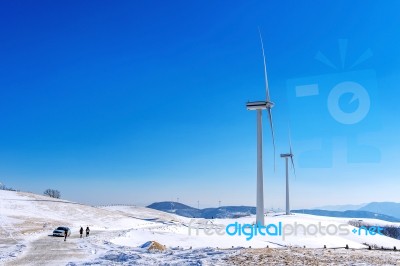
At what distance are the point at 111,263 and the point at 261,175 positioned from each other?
46.6 m

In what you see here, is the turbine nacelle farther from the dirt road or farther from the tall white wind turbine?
the dirt road

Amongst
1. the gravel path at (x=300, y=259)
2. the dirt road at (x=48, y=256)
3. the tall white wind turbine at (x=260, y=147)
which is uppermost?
the tall white wind turbine at (x=260, y=147)

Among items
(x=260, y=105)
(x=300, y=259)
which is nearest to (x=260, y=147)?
(x=260, y=105)

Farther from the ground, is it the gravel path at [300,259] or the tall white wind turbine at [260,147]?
the tall white wind turbine at [260,147]

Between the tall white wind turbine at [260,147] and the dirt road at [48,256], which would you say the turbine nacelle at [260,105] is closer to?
the tall white wind turbine at [260,147]

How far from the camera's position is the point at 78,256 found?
31.1 metres

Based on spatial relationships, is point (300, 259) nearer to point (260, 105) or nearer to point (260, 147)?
point (260, 147)

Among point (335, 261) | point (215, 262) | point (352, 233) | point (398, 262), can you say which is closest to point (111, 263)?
point (215, 262)

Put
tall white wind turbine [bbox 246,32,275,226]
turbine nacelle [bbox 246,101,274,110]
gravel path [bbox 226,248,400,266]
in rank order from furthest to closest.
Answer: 1. turbine nacelle [bbox 246,101,274,110]
2. tall white wind turbine [bbox 246,32,275,226]
3. gravel path [bbox 226,248,400,266]

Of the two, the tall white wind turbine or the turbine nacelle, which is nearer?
the tall white wind turbine

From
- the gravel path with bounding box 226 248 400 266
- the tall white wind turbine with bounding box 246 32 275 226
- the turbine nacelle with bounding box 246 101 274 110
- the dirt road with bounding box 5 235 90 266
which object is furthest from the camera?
the turbine nacelle with bounding box 246 101 274 110

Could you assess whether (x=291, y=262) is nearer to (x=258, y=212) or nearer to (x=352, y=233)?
(x=258, y=212)

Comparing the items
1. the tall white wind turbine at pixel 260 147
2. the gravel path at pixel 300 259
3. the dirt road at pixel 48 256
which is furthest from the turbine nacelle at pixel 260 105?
→ the gravel path at pixel 300 259

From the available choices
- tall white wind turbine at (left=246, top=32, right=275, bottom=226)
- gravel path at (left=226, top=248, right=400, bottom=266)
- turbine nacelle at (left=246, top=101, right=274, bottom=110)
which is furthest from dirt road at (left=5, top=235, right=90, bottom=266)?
turbine nacelle at (left=246, top=101, right=274, bottom=110)
